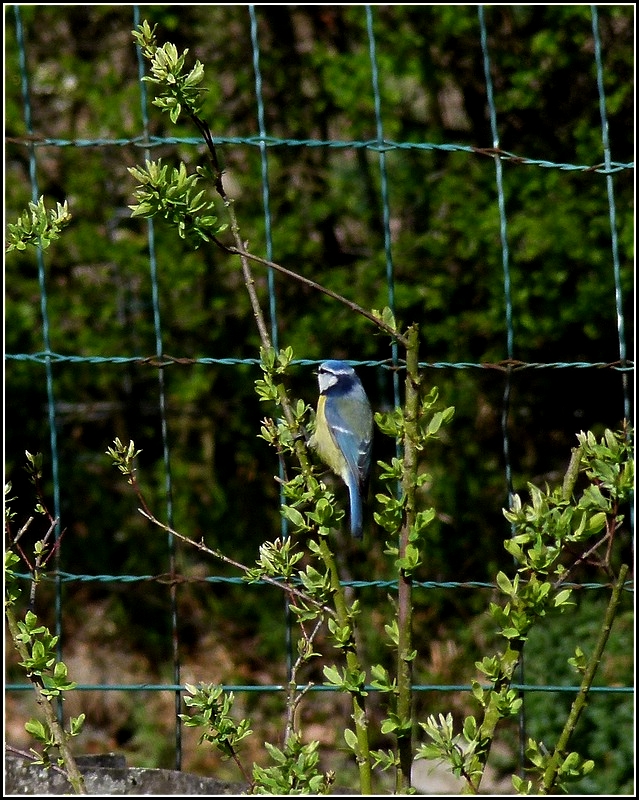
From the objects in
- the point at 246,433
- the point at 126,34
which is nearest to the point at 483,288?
the point at 246,433

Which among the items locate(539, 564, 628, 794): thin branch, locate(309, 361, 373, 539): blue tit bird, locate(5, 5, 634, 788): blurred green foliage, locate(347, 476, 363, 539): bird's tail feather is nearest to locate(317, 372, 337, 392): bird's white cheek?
locate(309, 361, 373, 539): blue tit bird

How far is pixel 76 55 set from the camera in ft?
18.0

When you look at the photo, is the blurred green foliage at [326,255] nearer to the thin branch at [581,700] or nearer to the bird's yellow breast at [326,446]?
the bird's yellow breast at [326,446]

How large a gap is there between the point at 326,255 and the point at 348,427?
213cm

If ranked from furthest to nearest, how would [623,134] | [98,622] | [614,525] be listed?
1. [98,622]
2. [623,134]
3. [614,525]

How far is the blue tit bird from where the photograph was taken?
10.7 feet

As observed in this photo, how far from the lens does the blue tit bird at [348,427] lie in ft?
10.7

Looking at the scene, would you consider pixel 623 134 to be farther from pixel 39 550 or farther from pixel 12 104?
pixel 39 550

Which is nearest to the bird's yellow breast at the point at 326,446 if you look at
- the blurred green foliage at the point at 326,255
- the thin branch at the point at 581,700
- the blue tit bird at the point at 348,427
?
the blue tit bird at the point at 348,427

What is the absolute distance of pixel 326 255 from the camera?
5.32 m

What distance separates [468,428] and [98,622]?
7.45 feet

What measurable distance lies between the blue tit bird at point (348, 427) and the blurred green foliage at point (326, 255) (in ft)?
5.41

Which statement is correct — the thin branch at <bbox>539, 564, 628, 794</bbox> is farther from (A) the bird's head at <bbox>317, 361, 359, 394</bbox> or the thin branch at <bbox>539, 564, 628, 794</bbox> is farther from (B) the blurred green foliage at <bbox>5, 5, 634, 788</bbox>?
(B) the blurred green foliage at <bbox>5, 5, 634, 788</bbox>

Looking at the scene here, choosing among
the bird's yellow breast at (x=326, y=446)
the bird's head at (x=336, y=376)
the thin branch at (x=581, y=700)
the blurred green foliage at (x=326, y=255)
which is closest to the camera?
the thin branch at (x=581, y=700)
